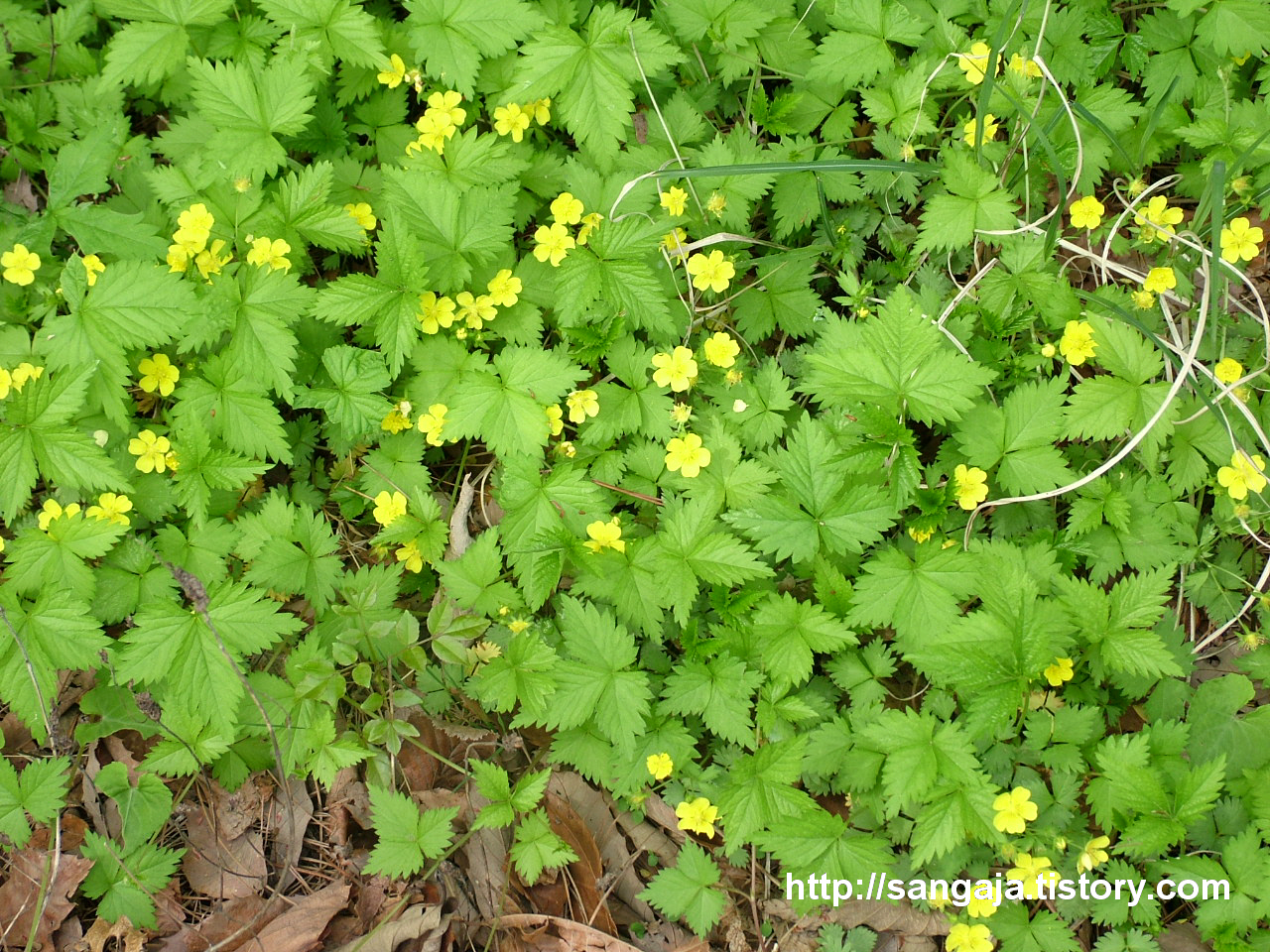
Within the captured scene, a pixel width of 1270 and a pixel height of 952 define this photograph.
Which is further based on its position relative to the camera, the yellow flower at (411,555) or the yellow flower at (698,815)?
the yellow flower at (411,555)

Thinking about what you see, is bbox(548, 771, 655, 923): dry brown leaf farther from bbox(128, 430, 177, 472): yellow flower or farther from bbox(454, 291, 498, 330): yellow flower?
bbox(128, 430, 177, 472): yellow flower

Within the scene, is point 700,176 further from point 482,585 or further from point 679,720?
point 679,720

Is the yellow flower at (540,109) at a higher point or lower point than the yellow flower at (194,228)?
higher

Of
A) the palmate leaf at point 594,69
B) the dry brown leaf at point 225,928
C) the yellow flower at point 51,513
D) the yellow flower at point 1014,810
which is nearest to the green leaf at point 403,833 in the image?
the dry brown leaf at point 225,928

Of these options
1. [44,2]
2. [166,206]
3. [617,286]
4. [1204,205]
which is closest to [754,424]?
[617,286]

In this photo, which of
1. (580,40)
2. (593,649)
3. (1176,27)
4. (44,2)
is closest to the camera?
(593,649)

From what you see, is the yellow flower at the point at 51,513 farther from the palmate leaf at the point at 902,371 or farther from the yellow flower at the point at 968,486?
the yellow flower at the point at 968,486

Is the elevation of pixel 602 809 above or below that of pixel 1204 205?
below

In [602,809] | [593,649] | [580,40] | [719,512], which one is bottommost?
[602,809]
